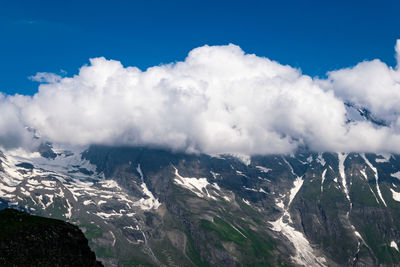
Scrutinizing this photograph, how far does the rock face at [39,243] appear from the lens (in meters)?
160

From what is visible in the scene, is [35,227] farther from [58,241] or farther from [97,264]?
[97,264]

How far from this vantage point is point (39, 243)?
17262 cm

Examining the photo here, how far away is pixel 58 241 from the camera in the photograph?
18075 cm

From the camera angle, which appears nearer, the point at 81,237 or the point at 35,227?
the point at 35,227

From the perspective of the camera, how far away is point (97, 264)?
621 feet

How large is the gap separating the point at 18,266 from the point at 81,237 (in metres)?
41.3

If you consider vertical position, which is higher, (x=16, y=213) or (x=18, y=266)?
(x=16, y=213)

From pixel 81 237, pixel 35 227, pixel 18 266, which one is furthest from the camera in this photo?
pixel 81 237

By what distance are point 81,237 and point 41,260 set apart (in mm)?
30535

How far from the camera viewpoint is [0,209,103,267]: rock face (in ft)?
526

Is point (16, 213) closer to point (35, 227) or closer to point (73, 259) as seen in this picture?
point (35, 227)

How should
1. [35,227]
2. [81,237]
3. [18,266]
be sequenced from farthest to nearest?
[81,237] → [35,227] → [18,266]

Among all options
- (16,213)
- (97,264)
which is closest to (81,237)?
(97,264)

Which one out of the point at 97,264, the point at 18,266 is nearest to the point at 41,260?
the point at 18,266
